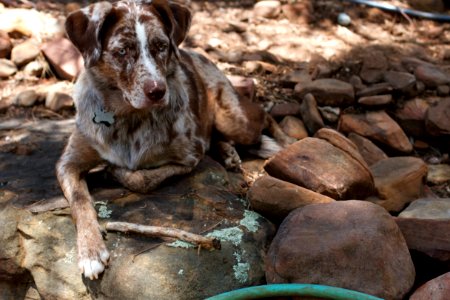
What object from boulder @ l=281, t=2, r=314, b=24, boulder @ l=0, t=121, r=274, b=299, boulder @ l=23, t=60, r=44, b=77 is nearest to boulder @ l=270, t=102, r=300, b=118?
boulder @ l=0, t=121, r=274, b=299

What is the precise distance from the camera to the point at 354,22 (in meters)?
7.13

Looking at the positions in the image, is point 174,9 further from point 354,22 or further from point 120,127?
point 354,22

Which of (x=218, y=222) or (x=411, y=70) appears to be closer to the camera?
(x=218, y=222)

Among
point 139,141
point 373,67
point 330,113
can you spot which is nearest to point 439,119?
point 330,113

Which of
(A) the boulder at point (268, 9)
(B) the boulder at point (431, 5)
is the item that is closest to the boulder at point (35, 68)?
(A) the boulder at point (268, 9)

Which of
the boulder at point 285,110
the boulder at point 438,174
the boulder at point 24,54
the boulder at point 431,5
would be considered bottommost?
the boulder at point 438,174

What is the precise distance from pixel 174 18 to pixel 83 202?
1433 mm

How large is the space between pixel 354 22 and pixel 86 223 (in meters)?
5.12

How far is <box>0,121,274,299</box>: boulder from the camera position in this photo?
3.04m

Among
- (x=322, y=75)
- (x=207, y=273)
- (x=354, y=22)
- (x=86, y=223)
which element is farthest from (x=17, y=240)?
(x=354, y=22)

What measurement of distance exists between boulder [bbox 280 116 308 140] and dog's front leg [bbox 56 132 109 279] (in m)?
2.16

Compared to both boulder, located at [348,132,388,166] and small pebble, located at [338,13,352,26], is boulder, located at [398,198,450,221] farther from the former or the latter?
small pebble, located at [338,13,352,26]

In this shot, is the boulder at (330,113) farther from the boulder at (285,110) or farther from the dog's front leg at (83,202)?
the dog's front leg at (83,202)

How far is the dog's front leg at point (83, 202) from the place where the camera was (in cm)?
306
